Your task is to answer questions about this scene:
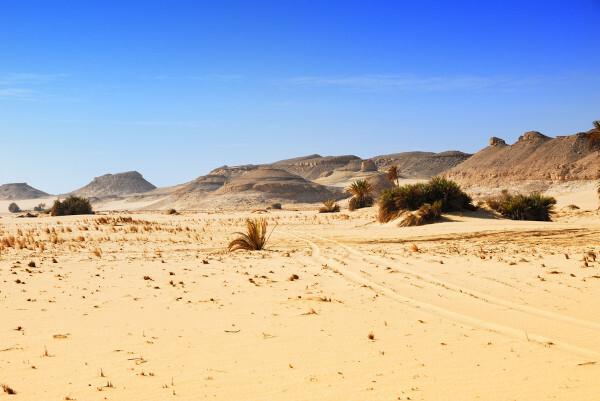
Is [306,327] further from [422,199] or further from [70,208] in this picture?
[70,208]

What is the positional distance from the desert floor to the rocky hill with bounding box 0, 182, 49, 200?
171m

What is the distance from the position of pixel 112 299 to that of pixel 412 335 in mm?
5232

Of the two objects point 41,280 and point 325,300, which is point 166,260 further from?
point 325,300

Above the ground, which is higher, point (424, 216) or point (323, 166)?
point (323, 166)

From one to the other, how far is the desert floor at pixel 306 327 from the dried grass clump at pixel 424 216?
33.9ft

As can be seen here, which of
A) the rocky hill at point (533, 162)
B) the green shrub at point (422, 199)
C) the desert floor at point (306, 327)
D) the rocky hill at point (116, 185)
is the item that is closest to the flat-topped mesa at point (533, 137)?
the rocky hill at point (533, 162)

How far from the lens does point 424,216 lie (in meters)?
26.1

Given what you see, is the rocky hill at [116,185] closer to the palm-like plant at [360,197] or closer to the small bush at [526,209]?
the palm-like plant at [360,197]

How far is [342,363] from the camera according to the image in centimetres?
627

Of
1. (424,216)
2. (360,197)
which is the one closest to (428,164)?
(360,197)

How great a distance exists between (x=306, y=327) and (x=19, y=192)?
615ft

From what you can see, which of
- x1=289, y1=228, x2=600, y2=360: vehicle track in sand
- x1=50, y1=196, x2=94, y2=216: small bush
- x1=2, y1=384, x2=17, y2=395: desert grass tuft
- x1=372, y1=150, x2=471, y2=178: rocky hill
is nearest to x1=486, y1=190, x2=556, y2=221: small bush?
x1=289, y1=228, x2=600, y2=360: vehicle track in sand

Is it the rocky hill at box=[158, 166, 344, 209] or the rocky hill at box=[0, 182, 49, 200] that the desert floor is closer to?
the rocky hill at box=[158, 166, 344, 209]

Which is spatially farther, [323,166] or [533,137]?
[323,166]
